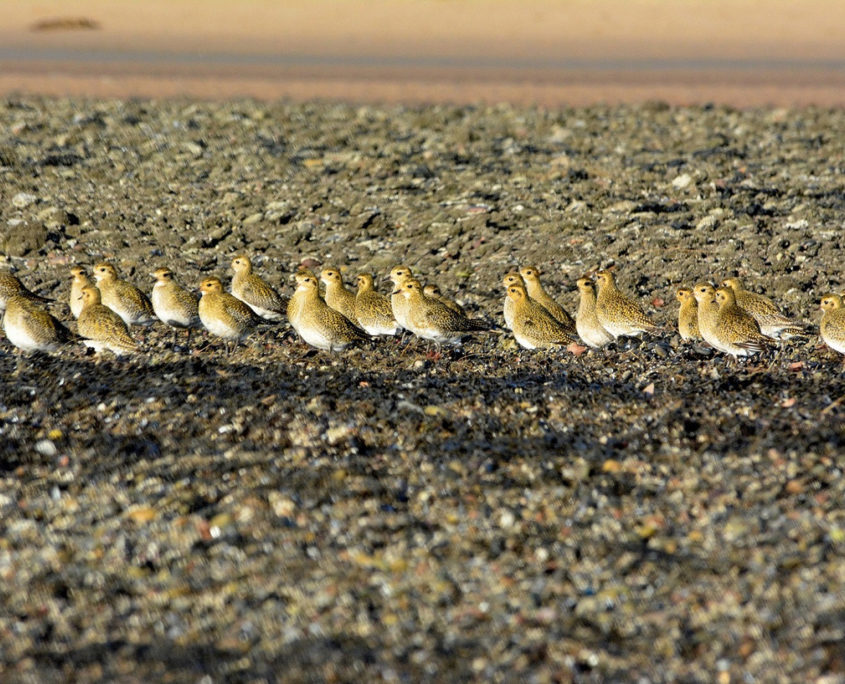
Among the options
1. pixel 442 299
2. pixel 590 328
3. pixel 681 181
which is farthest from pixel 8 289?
pixel 681 181

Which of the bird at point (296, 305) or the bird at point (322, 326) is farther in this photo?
the bird at point (296, 305)

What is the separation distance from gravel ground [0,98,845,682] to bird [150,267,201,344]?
29cm

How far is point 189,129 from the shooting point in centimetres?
2497

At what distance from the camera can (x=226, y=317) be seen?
12.8m

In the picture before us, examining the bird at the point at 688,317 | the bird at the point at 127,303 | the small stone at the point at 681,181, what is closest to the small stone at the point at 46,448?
the bird at the point at 127,303

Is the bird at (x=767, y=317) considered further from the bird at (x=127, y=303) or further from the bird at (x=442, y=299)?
the bird at (x=127, y=303)

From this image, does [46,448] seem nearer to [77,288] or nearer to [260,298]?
[260,298]

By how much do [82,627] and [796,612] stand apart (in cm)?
424

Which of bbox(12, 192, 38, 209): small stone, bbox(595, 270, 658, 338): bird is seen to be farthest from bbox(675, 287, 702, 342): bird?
bbox(12, 192, 38, 209): small stone

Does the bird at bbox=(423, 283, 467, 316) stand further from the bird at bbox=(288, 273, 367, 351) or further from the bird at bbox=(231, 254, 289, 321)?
the bird at bbox=(231, 254, 289, 321)

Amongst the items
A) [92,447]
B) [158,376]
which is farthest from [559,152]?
[92,447]

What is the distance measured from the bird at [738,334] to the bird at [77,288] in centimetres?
740

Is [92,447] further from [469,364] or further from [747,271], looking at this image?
[747,271]

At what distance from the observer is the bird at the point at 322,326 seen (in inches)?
485
